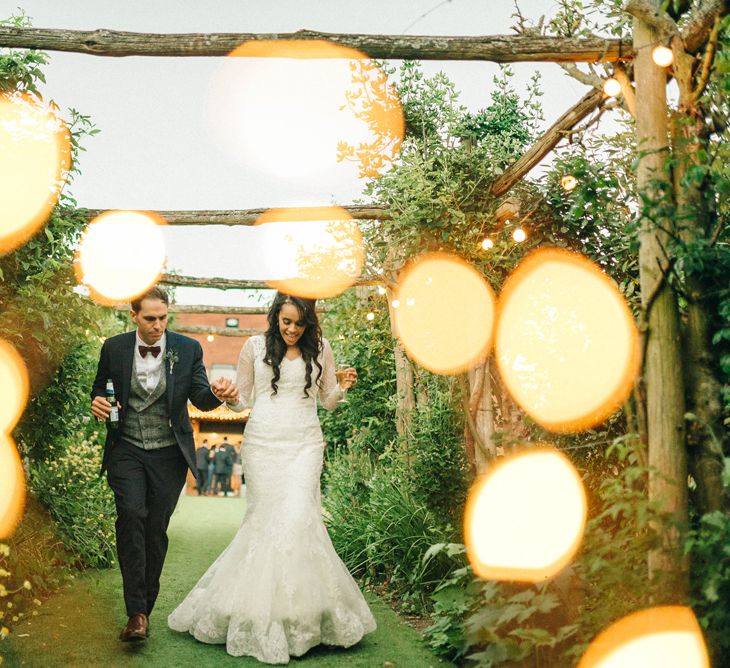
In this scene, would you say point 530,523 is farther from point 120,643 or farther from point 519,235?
point 519,235

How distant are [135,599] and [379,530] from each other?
109 inches

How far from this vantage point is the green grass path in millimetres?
4113

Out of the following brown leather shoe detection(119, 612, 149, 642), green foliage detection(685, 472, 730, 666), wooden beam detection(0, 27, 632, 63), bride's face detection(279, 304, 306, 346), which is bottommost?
brown leather shoe detection(119, 612, 149, 642)

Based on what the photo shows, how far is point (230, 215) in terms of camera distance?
7863 millimetres

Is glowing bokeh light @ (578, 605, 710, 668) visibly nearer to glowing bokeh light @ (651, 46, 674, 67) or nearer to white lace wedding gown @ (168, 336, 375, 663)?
white lace wedding gown @ (168, 336, 375, 663)

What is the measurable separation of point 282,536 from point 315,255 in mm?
5788

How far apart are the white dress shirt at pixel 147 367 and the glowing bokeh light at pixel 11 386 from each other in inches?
35.2

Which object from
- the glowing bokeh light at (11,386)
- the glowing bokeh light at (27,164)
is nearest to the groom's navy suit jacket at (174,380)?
the glowing bokeh light at (11,386)

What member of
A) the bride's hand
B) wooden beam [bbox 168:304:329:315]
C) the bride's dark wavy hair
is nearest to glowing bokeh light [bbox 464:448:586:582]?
the bride's hand

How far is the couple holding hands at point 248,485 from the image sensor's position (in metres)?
4.39

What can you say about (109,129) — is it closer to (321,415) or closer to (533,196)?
(533,196)

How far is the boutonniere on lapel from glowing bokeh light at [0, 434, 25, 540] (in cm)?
126

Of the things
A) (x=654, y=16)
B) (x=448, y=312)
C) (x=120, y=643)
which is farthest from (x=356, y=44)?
(x=120, y=643)

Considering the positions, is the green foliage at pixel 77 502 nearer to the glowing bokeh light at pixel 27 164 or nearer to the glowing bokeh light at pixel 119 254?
the glowing bokeh light at pixel 119 254
